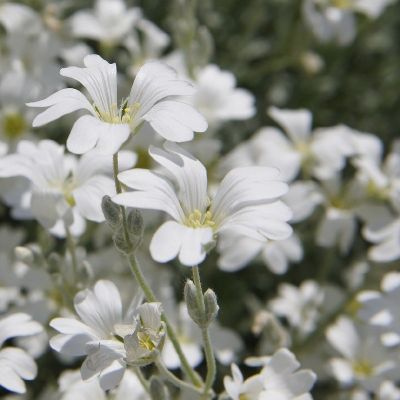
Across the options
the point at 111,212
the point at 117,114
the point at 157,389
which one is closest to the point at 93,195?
the point at 117,114

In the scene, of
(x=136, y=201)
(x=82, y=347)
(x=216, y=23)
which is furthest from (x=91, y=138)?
(x=216, y=23)

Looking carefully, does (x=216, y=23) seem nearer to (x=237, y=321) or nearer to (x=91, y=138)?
(x=237, y=321)

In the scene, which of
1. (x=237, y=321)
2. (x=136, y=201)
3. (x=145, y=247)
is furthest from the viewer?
(x=237, y=321)

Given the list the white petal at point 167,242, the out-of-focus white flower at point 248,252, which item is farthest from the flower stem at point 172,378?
the out-of-focus white flower at point 248,252

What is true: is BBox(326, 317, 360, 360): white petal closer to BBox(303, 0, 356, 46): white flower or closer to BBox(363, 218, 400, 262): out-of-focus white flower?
BBox(363, 218, 400, 262): out-of-focus white flower

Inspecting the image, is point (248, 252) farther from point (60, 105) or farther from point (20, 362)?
point (60, 105)
